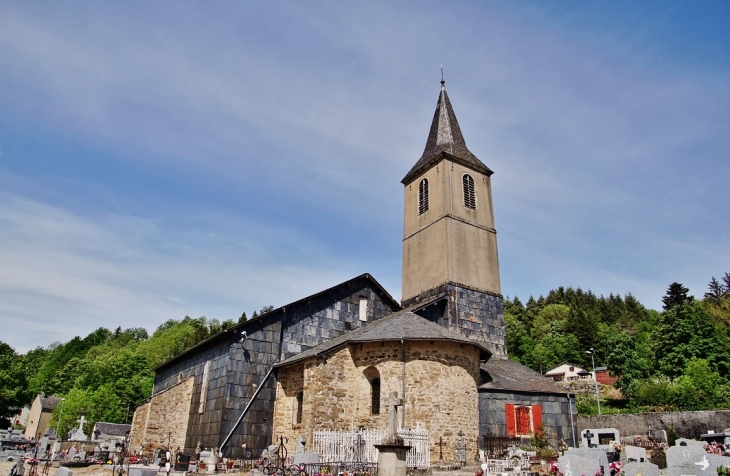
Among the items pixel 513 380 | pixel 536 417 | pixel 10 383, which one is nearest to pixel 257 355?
pixel 513 380

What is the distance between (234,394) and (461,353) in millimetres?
9885

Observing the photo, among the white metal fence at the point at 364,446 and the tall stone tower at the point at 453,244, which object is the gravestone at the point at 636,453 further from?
the tall stone tower at the point at 453,244

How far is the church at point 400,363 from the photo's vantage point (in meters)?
19.5

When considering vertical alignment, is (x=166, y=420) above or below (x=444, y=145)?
below

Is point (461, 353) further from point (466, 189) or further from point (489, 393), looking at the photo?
point (466, 189)

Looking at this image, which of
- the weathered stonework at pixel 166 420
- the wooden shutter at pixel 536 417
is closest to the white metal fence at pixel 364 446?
the wooden shutter at pixel 536 417

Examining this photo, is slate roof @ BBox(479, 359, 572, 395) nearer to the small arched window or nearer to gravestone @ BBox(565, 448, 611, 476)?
the small arched window

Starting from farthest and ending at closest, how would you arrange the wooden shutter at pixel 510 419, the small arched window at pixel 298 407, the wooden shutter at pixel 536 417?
1. the small arched window at pixel 298 407
2. the wooden shutter at pixel 536 417
3. the wooden shutter at pixel 510 419

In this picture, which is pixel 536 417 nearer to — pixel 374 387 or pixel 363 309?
pixel 374 387

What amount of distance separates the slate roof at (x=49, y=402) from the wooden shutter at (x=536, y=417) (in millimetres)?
67526

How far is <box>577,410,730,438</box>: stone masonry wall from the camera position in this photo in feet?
90.7

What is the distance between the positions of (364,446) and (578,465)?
7579mm

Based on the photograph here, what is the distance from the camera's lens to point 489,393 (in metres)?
20.9

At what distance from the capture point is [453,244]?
1104 inches
